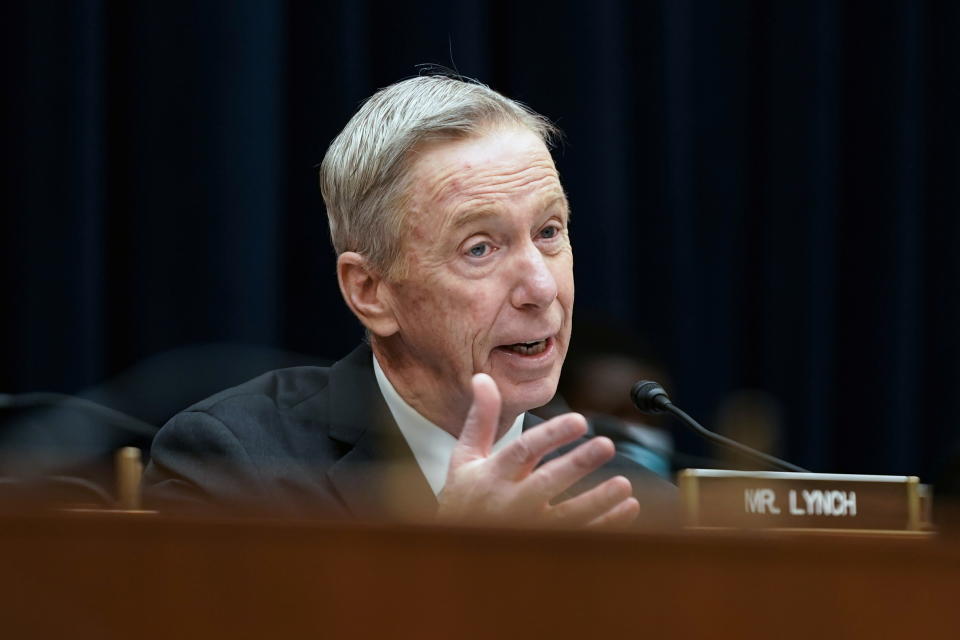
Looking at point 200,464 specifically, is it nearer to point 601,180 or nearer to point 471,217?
point 471,217

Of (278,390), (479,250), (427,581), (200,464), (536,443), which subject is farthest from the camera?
(278,390)

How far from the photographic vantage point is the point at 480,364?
5.16ft

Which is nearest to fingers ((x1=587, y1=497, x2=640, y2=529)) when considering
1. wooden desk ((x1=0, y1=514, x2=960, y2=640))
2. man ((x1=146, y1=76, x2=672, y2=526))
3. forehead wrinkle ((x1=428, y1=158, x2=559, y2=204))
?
man ((x1=146, y1=76, x2=672, y2=526))

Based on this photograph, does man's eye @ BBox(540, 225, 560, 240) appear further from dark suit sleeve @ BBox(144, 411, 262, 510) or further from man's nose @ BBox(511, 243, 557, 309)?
dark suit sleeve @ BBox(144, 411, 262, 510)

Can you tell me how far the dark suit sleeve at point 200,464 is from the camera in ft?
4.68

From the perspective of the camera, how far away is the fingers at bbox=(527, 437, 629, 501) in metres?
1.09

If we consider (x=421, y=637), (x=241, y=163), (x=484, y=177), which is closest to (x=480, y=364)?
(x=484, y=177)

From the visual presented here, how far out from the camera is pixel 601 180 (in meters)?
3.16

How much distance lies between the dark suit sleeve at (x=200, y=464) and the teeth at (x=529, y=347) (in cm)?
34

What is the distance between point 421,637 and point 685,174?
2.90m

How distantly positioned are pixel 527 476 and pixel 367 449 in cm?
42

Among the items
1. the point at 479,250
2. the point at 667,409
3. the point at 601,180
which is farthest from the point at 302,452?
the point at 601,180

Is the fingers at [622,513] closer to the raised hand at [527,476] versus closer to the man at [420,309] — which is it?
the raised hand at [527,476]

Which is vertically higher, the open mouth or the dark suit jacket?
the open mouth
